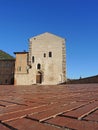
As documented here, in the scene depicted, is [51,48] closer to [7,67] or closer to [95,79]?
[7,67]

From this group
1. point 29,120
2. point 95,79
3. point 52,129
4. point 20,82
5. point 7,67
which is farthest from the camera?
point 7,67

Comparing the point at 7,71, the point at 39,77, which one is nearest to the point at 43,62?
the point at 39,77

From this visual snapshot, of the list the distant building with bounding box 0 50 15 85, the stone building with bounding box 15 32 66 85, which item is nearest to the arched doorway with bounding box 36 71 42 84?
the stone building with bounding box 15 32 66 85

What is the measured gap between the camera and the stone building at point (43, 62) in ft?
114

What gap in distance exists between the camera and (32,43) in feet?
119

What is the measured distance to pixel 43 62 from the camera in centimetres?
3531

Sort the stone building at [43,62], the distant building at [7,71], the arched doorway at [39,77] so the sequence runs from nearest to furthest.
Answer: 1. the stone building at [43,62]
2. the arched doorway at [39,77]
3. the distant building at [7,71]

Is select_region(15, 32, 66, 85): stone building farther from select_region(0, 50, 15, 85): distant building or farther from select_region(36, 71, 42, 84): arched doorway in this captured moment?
select_region(0, 50, 15, 85): distant building

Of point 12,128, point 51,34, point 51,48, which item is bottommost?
point 12,128

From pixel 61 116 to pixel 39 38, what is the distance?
35.1 m

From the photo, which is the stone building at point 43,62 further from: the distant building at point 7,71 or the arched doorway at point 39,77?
the distant building at point 7,71

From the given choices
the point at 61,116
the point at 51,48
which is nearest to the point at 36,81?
the point at 51,48

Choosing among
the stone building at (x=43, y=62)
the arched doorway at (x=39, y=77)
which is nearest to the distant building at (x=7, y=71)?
the stone building at (x=43, y=62)

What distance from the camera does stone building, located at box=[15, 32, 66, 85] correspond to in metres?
34.8
